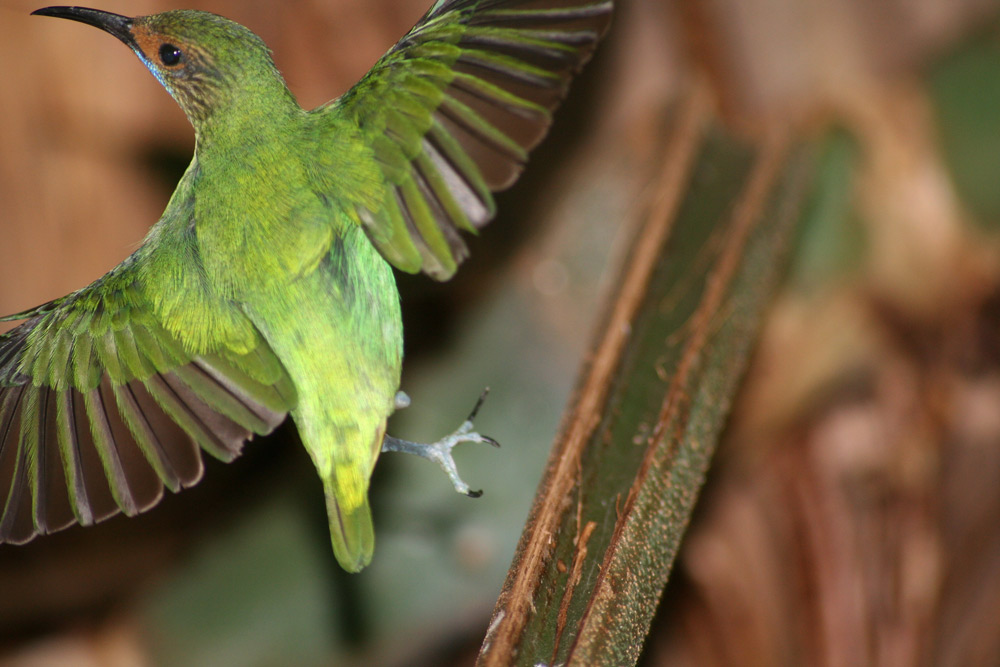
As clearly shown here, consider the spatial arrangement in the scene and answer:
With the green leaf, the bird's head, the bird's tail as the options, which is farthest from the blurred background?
the bird's head

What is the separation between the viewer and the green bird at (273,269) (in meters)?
1.46

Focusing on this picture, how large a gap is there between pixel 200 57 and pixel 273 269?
1.15ft

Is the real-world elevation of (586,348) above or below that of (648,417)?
below

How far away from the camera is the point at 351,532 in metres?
1.45

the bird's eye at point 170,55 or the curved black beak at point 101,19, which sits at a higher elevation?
the curved black beak at point 101,19

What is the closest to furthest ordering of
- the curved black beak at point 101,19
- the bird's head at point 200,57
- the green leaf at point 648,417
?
1. the green leaf at point 648,417
2. the curved black beak at point 101,19
3. the bird's head at point 200,57

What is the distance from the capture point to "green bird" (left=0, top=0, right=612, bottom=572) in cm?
146

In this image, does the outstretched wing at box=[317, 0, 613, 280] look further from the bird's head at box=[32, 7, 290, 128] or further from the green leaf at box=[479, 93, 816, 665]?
the green leaf at box=[479, 93, 816, 665]

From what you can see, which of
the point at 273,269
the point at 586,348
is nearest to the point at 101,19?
the point at 273,269

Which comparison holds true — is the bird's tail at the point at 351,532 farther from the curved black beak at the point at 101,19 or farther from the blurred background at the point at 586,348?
the blurred background at the point at 586,348

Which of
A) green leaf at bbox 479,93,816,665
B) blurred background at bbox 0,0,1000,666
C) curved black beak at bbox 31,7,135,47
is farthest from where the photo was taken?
blurred background at bbox 0,0,1000,666

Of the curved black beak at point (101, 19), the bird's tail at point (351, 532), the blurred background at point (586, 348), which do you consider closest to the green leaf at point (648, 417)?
the bird's tail at point (351, 532)

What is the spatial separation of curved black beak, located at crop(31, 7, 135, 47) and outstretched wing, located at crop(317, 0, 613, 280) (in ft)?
1.02

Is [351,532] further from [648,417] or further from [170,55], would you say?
[170,55]
